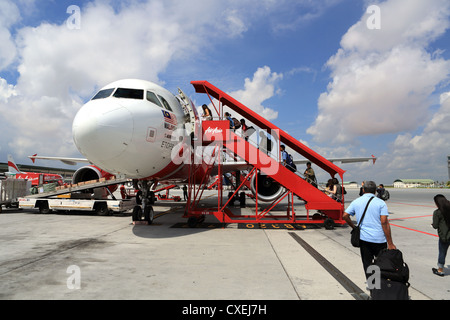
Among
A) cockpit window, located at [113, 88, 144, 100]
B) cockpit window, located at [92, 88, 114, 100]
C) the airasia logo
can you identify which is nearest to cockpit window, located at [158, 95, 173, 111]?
cockpit window, located at [113, 88, 144, 100]

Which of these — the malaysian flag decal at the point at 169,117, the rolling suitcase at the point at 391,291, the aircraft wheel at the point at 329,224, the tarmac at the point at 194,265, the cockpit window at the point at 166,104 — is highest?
the cockpit window at the point at 166,104

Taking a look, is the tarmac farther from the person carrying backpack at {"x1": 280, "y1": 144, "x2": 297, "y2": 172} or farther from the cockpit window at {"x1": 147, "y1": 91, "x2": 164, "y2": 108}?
the cockpit window at {"x1": 147, "y1": 91, "x2": 164, "y2": 108}

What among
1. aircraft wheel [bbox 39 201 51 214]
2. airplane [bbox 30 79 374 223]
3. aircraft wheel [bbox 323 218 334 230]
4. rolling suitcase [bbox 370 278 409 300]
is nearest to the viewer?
rolling suitcase [bbox 370 278 409 300]

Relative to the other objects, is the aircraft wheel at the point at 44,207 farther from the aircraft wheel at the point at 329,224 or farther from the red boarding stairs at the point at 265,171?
the aircraft wheel at the point at 329,224

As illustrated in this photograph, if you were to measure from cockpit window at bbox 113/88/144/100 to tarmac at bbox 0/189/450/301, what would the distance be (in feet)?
12.9

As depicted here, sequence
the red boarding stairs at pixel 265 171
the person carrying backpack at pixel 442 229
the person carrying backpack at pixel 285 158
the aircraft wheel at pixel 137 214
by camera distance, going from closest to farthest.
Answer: the person carrying backpack at pixel 442 229
the red boarding stairs at pixel 265 171
the aircraft wheel at pixel 137 214
the person carrying backpack at pixel 285 158

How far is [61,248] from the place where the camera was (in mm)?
6273

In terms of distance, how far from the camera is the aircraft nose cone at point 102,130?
6582 mm

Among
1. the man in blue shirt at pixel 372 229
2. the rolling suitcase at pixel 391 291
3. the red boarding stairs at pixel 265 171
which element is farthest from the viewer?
the red boarding stairs at pixel 265 171

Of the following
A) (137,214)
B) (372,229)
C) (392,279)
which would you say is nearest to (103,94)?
(137,214)

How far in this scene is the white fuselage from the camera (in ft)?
21.9

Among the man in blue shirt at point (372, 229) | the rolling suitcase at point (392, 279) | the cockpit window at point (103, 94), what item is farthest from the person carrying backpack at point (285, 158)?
the rolling suitcase at point (392, 279)
